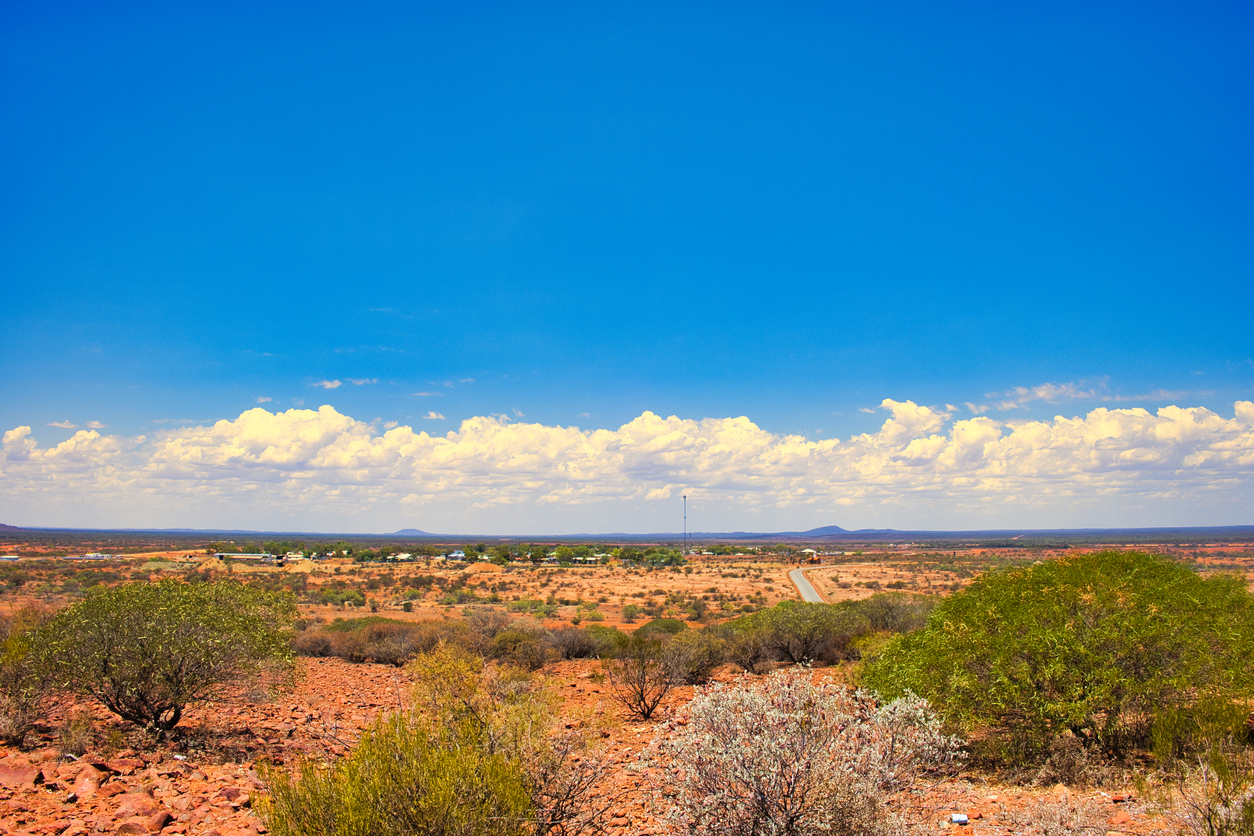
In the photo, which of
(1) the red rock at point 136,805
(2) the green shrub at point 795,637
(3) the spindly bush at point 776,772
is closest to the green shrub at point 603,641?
(2) the green shrub at point 795,637

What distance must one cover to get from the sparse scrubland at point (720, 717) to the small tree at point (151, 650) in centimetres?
4

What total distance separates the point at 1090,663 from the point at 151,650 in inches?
650

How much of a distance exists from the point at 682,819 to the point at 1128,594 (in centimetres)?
997

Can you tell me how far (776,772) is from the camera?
6281 mm

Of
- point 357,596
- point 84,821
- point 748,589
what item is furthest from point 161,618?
point 748,589

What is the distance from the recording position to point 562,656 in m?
26.1

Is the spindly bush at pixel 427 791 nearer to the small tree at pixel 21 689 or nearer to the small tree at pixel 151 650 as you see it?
the small tree at pixel 151 650

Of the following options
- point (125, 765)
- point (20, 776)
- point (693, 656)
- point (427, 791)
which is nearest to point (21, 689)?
point (125, 765)

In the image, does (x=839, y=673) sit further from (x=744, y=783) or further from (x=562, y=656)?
(x=744, y=783)

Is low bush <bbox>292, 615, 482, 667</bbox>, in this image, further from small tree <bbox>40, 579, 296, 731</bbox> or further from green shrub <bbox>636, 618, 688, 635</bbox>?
small tree <bbox>40, 579, 296, 731</bbox>

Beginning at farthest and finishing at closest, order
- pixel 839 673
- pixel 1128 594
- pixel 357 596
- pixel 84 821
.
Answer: pixel 357 596 < pixel 839 673 < pixel 1128 594 < pixel 84 821

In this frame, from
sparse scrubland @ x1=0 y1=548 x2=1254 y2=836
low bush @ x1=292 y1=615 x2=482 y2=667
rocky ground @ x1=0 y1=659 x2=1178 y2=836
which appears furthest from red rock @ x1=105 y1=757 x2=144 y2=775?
low bush @ x1=292 y1=615 x2=482 y2=667

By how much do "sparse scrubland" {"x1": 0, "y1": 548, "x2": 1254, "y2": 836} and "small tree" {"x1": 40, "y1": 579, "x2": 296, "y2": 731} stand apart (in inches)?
1.7

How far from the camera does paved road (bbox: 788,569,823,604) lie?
50344 mm
